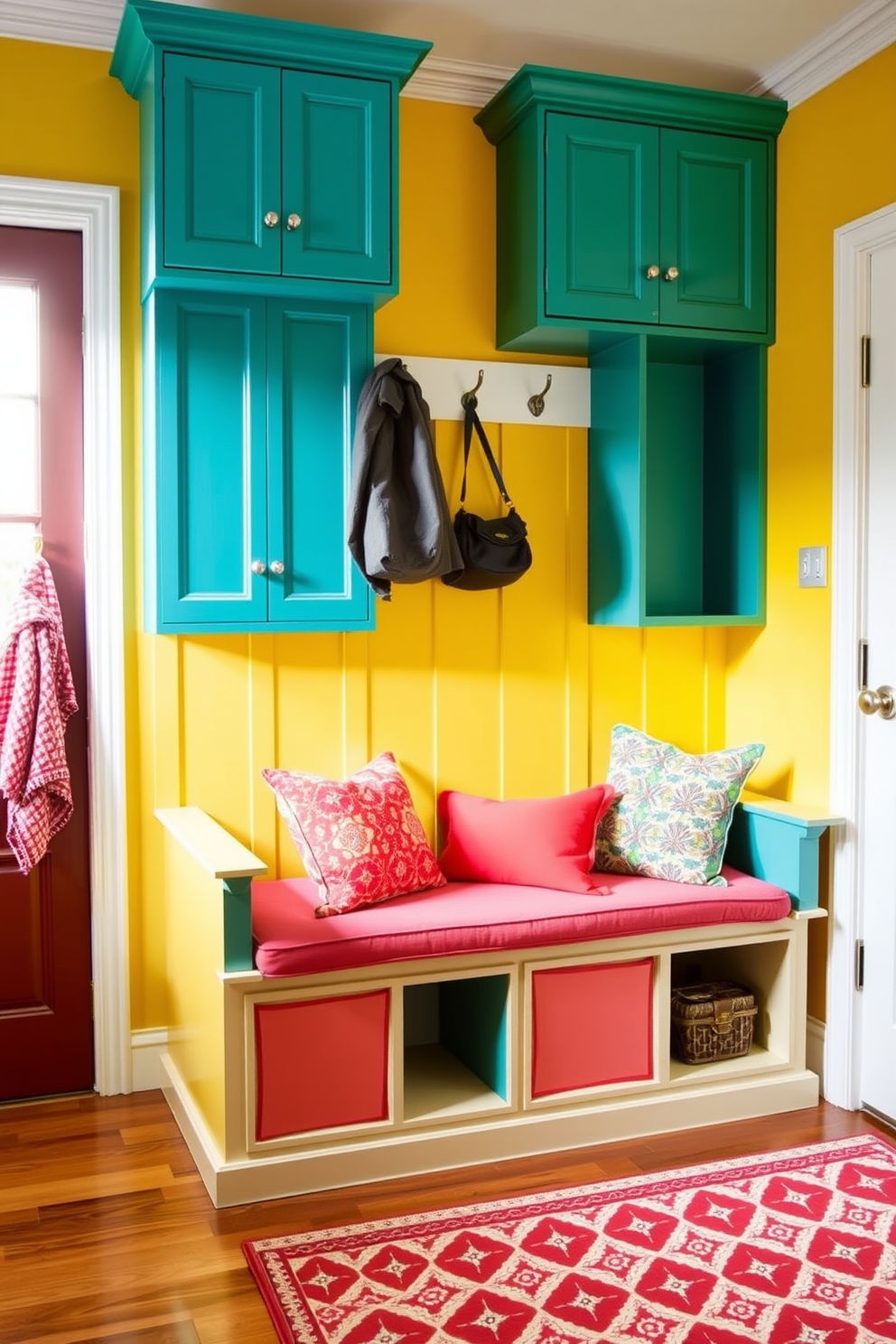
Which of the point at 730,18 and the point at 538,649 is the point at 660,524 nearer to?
the point at 538,649

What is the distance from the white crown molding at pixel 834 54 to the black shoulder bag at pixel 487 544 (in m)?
1.16

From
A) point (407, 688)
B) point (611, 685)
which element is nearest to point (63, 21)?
point (407, 688)

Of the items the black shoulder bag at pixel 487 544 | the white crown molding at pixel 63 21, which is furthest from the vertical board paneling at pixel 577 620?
the white crown molding at pixel 63 21

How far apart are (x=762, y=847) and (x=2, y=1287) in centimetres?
198

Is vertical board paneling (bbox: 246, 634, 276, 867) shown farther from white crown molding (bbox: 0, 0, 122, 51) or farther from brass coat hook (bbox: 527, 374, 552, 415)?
white crown molding (bbox: 0, 0, 122, 51)

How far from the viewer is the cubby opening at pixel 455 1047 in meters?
2.79

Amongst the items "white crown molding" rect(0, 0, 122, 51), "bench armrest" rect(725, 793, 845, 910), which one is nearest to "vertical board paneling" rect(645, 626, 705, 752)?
"bench armrest" rect(725, 793, 845, 910)

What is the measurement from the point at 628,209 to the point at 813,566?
1.03 m

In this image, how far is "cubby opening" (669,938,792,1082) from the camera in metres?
3.04

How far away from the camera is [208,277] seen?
2.74 meters

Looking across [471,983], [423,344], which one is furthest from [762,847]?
[423,344]

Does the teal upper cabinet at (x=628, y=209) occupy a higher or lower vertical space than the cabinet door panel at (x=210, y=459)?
higher

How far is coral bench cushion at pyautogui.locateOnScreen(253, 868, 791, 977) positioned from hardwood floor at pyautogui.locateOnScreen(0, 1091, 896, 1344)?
1.59ft

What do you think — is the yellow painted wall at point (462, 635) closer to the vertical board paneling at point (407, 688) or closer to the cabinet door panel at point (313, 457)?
the vertical board paneling at point (407, 688)
